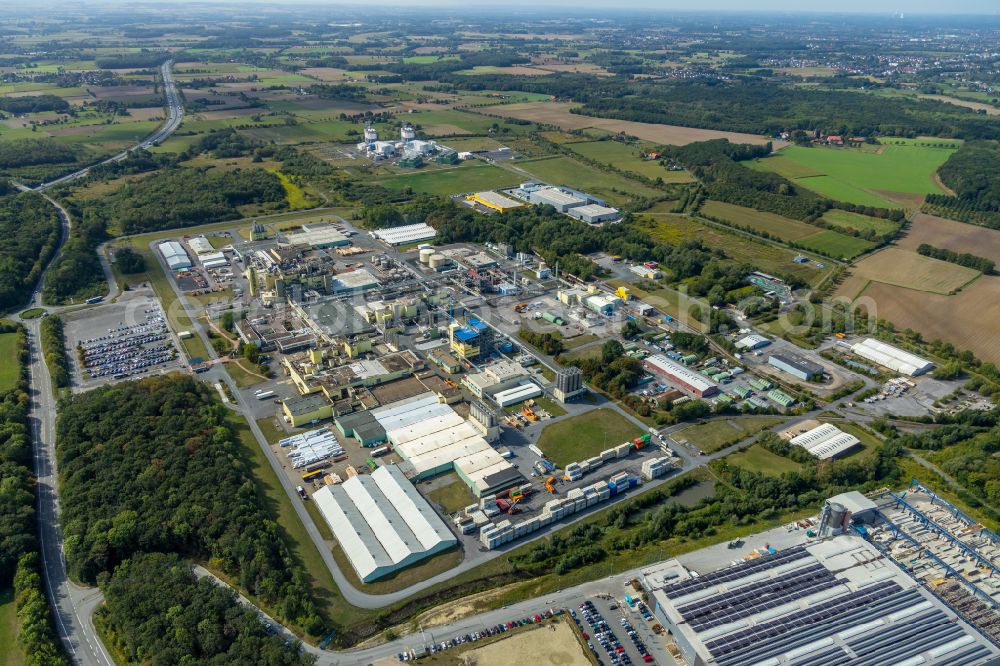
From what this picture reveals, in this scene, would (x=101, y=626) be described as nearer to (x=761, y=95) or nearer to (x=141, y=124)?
(x=141, y=124)

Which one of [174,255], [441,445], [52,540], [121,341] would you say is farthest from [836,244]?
[52,540]

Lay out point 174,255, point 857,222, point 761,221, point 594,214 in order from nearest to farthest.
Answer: point 174,255
point 857,222
point 594,214
point 761,221

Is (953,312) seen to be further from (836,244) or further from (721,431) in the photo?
(721,431)

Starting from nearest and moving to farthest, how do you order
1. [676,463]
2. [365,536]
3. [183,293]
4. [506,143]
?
[365,536]
[676,463]
[183,293]
[506,143]

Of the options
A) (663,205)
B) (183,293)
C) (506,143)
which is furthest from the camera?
(506,143)

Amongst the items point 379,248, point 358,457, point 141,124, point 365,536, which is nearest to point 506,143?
point 379,248

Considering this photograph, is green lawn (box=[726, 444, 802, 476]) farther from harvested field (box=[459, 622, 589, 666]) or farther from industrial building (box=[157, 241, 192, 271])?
industrial building (box=[157, 241, 192, 271])
